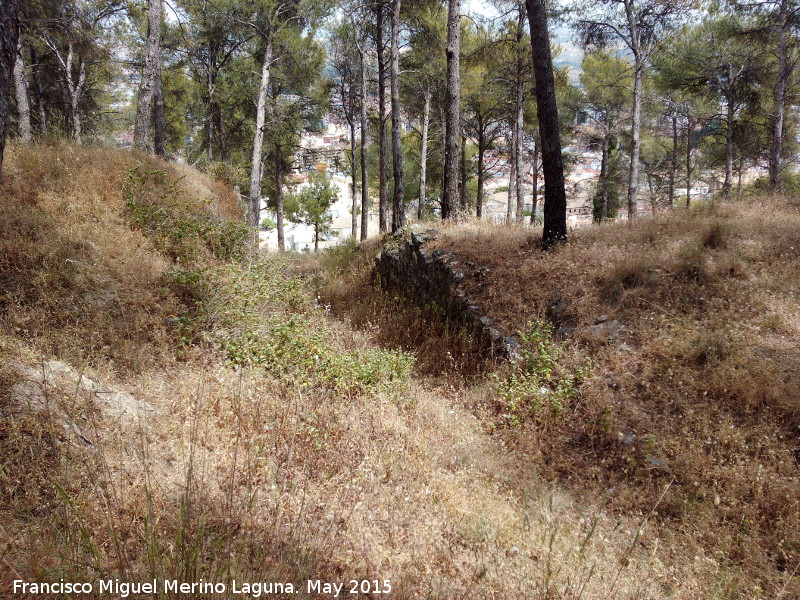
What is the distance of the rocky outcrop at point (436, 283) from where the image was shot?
6725mm

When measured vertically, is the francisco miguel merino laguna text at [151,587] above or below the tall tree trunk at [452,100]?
below

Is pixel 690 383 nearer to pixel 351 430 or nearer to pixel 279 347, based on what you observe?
pixel 351 430

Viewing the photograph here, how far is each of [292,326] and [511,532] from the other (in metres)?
3.76

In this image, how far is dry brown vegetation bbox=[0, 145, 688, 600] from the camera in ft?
8.11

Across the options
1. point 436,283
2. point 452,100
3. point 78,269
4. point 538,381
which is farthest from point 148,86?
point 538,381

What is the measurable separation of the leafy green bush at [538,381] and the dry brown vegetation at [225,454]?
0.54 m

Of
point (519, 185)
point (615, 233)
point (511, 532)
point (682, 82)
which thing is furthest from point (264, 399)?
point (682, 82)

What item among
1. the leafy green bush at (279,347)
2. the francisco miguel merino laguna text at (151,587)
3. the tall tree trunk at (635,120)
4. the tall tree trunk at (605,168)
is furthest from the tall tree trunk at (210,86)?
the tall tree trunk at (605,168)

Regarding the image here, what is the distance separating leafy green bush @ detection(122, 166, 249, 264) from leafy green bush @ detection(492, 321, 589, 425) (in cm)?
539

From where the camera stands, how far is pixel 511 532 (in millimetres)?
3232

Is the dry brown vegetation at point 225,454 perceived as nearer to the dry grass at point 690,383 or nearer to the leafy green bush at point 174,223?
the leafy green bush at point 174,223

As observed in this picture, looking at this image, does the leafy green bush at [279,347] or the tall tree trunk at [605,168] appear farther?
the tall tree trunk at [605,168]

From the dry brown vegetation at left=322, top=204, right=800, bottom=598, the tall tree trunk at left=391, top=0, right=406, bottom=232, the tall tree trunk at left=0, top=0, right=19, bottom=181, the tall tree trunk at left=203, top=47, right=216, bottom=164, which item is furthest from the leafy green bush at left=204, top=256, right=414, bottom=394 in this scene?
the tall tree trunk at left=203, top=47, right=216, bottom=164

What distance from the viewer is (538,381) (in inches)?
216
